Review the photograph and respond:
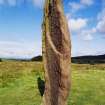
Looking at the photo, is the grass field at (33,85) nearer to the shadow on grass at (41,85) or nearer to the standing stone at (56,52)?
the shadow on grass at (41,85)

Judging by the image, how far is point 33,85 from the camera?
1315 inches

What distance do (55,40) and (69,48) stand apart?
113cm

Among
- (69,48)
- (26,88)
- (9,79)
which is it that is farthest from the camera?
(9,79)

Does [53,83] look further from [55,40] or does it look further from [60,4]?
[60,4]

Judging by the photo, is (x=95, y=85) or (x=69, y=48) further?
(x=95, y=85)

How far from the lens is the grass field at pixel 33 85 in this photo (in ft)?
Answer: 99.6

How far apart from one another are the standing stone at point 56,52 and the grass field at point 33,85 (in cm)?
604

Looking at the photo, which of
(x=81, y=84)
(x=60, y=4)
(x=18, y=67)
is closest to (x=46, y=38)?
(x=60, y=4)

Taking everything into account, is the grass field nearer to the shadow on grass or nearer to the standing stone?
the shadow on grass

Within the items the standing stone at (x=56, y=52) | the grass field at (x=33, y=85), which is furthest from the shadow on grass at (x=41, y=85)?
the standing stone at (x=56, y=52)

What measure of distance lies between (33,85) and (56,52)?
35.8 ft

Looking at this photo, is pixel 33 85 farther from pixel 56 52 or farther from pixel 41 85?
pixel 56 52

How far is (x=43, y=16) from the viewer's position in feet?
80.5

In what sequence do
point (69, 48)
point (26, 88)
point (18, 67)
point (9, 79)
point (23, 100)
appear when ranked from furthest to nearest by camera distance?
point (18, 67)
point (9, 79)
point (26, 88)
point (23, 100)
point (69, 48)
